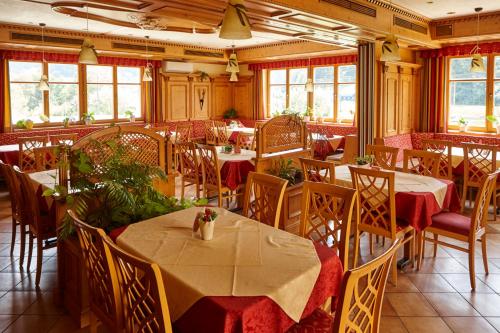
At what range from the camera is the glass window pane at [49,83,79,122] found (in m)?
8.27

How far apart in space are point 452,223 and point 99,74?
775cm

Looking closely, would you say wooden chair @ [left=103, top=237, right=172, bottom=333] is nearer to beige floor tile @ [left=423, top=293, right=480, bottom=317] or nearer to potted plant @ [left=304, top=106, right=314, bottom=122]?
beige floor tile @ [left=423, top=293, right=480, bottom=317]

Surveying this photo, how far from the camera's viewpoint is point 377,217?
11.1ft

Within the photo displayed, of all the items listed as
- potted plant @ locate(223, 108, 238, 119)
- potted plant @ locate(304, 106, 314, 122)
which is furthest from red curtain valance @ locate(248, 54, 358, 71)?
potted plant @ locate(223, 108, 238, 119)

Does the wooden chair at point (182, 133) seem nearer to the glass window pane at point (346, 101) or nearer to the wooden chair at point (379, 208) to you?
the glass window pane at point (346, 101)

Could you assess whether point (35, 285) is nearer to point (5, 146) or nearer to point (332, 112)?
point (5, 146)

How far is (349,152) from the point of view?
24.4 ft

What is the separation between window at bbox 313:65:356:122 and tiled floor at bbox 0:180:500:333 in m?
5.28

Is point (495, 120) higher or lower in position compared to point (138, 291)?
higher

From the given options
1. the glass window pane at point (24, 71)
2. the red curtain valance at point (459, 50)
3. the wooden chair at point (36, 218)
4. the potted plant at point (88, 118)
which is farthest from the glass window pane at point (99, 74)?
the red curtain valance at point (459, 50)

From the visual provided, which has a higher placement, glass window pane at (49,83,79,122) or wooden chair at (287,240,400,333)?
glass window pane at (49,83,79,122)

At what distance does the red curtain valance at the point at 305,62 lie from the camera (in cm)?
853

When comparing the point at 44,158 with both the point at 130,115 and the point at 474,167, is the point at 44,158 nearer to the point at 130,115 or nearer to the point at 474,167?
the point at 130,115

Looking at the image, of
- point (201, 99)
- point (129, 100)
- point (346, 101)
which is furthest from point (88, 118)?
point (346, 101)
